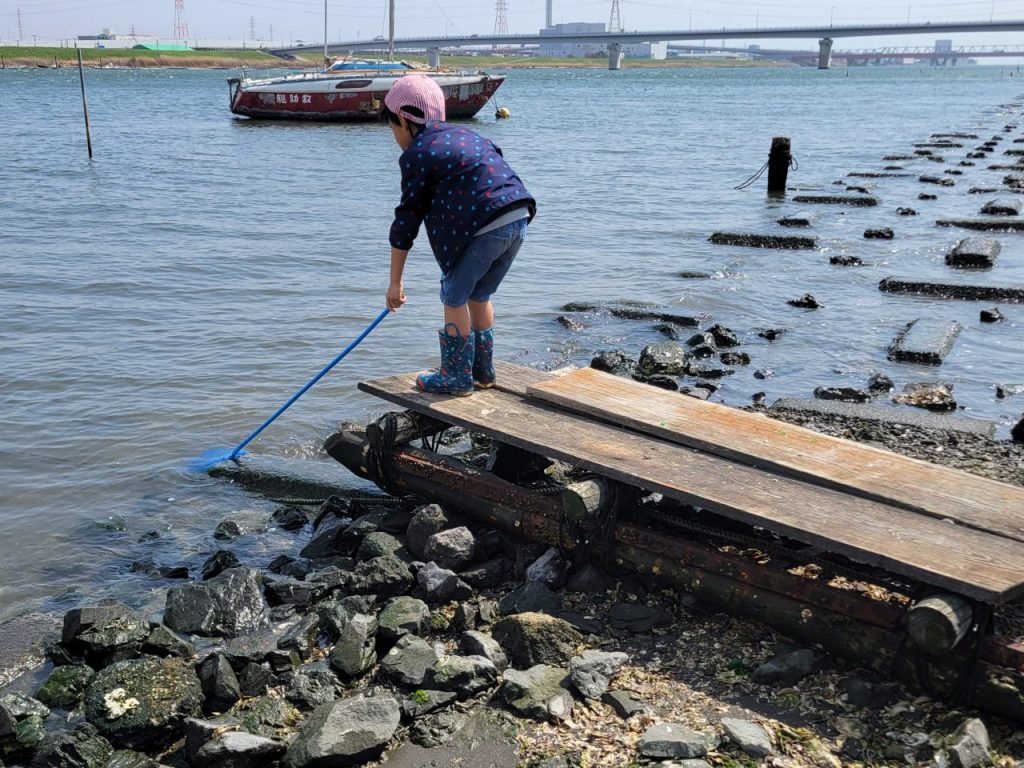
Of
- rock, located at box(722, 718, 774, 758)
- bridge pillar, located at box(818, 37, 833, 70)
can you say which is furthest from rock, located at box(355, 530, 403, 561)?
bridge pillar, located at box(818, 37, 833, 70)

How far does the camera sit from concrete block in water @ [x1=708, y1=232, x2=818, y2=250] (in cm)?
1368

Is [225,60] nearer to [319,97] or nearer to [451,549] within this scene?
[319,97]

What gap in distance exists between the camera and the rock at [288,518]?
18.6 feet

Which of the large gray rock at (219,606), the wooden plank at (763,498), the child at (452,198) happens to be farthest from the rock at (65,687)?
the child at (452,198)

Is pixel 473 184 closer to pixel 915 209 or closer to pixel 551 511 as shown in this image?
pixel 551 511

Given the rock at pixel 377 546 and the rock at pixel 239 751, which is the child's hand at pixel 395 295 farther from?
the rock at pixel 239 751

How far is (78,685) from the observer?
13.3 feet

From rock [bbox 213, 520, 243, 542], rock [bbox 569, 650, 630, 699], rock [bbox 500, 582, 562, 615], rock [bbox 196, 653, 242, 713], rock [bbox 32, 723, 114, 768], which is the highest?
rock [bbox 569, 650, 630, 699]

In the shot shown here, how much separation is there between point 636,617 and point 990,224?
1217 cm

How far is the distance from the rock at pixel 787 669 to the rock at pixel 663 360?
419 cm

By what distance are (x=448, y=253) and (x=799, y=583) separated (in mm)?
2281

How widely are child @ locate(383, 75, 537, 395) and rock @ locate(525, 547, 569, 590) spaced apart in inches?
50.8

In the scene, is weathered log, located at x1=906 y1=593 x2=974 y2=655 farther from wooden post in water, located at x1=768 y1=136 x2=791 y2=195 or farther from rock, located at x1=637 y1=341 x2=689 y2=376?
wooden post in water, located at x1=768 y1=136 x2=791 y2=195

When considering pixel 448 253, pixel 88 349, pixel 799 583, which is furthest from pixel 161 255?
pixel 799 583
